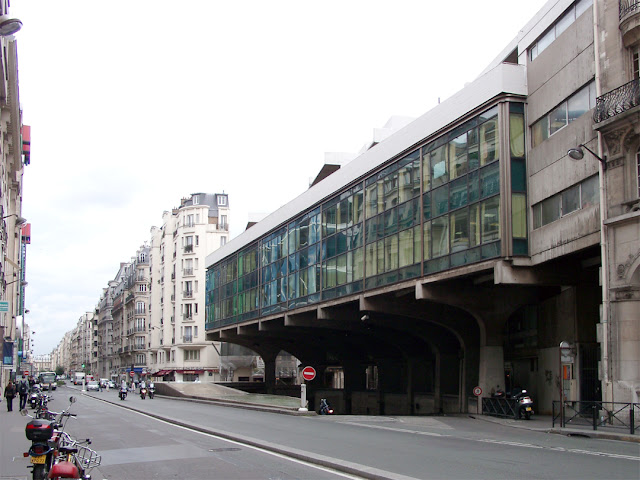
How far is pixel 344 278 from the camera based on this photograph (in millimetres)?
39000

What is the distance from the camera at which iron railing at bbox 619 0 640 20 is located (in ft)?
71.8

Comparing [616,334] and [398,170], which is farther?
[398,170]

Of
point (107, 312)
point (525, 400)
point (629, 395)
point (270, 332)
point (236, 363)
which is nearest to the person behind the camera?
point (629, 395)

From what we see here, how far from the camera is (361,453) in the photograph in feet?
49.4

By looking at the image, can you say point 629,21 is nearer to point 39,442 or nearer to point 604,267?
point 604,267

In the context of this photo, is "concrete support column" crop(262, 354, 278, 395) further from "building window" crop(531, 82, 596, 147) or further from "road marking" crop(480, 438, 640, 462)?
"road marking" crop(480, 438, 640, 462)

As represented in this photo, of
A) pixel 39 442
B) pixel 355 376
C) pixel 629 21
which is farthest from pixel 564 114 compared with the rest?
pixel 355 376

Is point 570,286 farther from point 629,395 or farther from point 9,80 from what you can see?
point 9,80

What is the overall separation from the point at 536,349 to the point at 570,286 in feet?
15.7

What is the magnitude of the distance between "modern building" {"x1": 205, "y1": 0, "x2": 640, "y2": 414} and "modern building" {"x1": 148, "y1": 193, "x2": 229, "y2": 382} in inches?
1900

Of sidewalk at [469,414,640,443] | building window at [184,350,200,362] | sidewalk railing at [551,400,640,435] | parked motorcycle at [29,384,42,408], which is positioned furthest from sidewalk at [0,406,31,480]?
building window at [184,350,200,362]

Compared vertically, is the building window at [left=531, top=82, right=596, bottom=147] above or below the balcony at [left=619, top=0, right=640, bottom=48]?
below

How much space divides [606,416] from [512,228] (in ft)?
25.5

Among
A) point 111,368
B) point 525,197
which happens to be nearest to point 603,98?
point 525,197
